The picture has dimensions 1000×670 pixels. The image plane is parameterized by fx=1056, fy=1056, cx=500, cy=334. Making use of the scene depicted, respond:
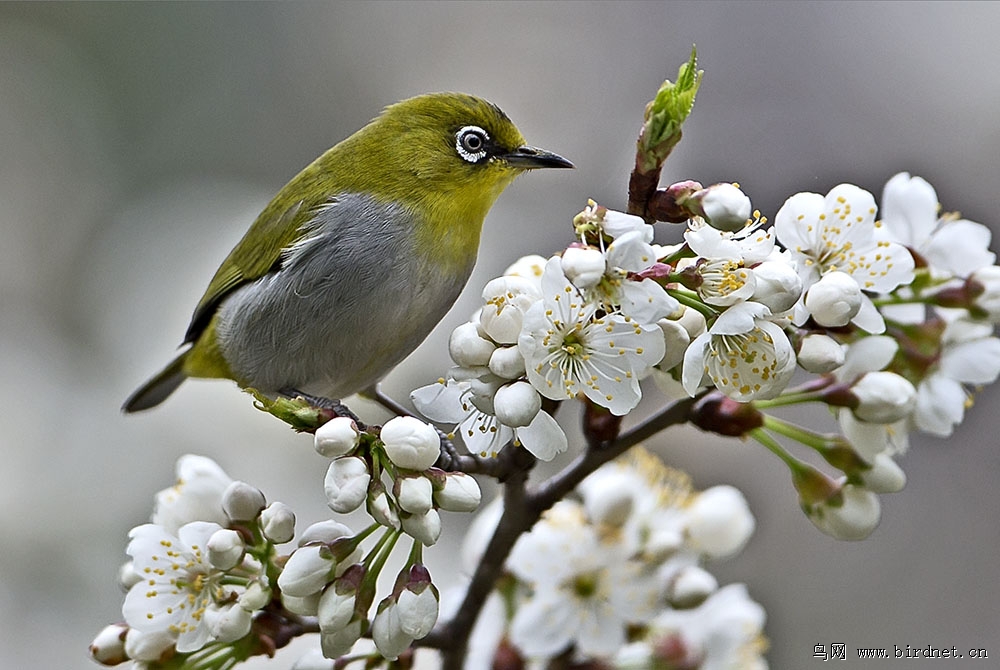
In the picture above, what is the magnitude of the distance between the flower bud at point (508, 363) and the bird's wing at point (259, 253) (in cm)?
116

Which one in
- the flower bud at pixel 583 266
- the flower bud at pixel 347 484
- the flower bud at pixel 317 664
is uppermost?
the flower bud at pixel 583 266

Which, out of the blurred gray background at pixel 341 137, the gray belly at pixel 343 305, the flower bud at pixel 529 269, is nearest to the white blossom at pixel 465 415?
the flower bud at pixel 529 269

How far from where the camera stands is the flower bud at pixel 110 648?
1.74 meters

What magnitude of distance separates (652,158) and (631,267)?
188 mm

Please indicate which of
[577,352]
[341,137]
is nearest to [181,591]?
[577,352]

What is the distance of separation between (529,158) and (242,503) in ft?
3.98

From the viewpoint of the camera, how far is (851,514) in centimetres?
177

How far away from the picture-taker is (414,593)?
151 cm

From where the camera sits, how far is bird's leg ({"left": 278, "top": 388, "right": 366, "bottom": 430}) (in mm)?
1639

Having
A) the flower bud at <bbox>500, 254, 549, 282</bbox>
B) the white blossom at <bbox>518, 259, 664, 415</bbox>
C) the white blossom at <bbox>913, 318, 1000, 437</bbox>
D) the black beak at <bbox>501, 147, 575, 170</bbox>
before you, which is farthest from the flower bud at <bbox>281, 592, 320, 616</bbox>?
the black beak at <bbox>501, 147, 575, 170</bbox>

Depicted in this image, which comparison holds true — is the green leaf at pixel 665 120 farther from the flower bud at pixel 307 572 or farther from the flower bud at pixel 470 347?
the flower bud at pixel 307 572

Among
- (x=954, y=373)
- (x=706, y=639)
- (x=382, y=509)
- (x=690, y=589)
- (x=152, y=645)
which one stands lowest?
(x=706, y=639)

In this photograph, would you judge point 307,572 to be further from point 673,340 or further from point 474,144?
point 474,144

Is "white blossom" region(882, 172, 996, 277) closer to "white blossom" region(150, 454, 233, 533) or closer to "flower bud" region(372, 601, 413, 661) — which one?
"flower bud" region(372, 601, 413, 661)
